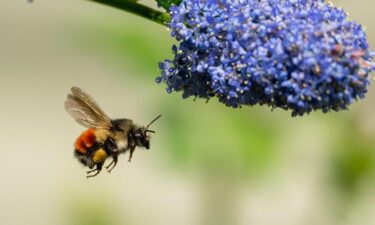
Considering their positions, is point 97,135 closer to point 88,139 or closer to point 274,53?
point 88,139

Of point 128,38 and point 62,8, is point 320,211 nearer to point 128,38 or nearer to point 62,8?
point 128,38

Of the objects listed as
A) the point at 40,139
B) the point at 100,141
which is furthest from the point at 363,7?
the point at 100,141

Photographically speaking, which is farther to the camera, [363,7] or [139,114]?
[363,7]

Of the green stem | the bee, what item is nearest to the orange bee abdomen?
→ the bee

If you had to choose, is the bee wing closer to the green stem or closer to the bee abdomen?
the bee abdomen

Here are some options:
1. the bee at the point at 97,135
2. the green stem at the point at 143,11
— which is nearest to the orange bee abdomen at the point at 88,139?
the bee at the point at 97,135

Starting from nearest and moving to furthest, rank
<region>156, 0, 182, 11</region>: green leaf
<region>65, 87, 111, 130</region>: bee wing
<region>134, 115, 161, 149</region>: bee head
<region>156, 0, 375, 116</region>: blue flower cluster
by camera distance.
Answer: <region>156, 0, 375, 116</region>: blue flower cluster
<region>156, 0, 182, 11</region>: green leaf
<region>65, 87, 111, 130</region>: bee wing
<region>134, 115, 161, 149</region>: bee head
